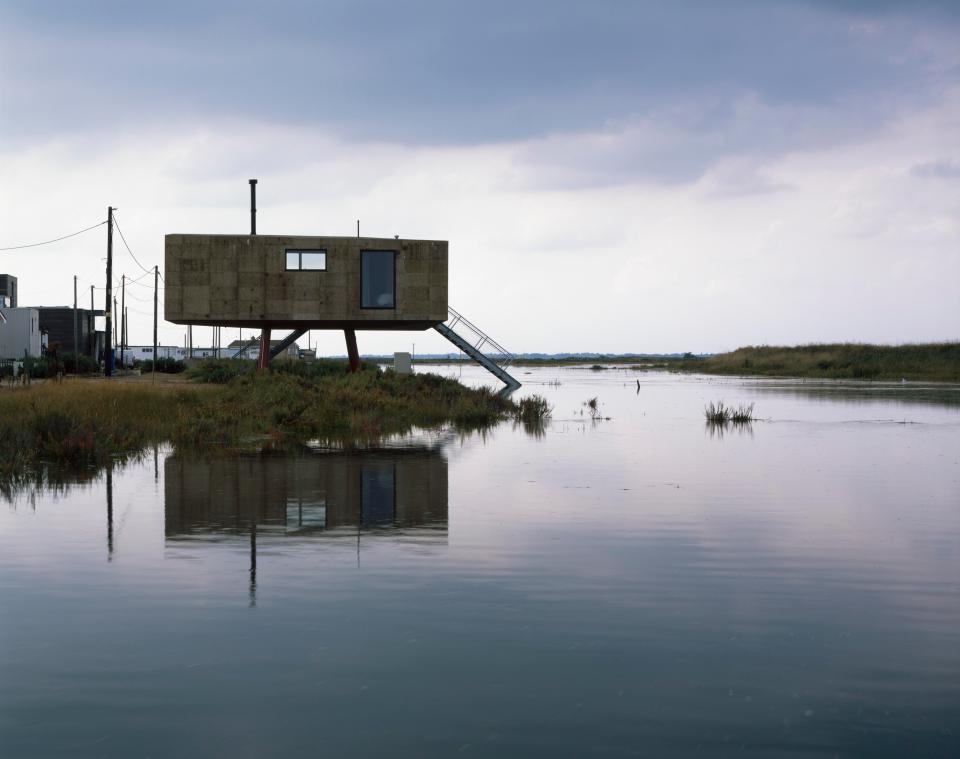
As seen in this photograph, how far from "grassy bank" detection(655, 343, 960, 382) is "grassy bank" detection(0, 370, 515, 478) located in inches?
2553

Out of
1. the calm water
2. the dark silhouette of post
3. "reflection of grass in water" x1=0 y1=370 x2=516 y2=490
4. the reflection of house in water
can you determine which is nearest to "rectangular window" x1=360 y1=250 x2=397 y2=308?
"reflection of grass in water" x1=0 y1=370 x2=516 y2=490

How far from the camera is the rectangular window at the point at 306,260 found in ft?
135

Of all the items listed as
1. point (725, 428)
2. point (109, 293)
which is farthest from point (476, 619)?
point (109, 293)

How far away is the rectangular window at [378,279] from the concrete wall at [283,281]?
198 mm

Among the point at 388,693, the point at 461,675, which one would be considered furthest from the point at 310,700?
the point at 461,675

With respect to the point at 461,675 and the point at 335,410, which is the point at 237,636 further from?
the point at 335,410

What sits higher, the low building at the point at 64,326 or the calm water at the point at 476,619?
the low building at the point at 64,326

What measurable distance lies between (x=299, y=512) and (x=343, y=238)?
27.7m

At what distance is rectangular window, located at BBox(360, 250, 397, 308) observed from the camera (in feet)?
136

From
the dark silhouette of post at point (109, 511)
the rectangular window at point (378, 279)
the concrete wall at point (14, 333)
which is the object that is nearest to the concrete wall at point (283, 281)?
the rectangular window at point (378, 279)

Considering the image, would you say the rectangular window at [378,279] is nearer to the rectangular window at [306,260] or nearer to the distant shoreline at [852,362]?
the rectangular window at [306,260]

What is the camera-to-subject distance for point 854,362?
351ft

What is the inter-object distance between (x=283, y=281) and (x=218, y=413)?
1281 cm

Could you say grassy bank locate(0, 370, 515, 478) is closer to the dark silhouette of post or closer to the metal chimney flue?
the dark silhouette of post
